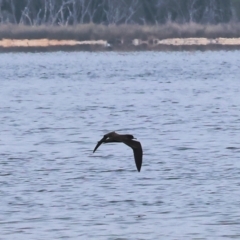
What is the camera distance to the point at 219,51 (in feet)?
222

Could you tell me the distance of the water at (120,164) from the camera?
11453mm

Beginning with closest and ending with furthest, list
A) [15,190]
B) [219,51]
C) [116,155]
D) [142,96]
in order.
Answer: [15,190]
[116,155]
[142,96]
[219,51]

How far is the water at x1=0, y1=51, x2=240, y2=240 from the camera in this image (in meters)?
11.5

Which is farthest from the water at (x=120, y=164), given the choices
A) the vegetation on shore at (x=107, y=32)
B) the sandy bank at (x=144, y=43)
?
the sandy bank at (x=144, y=43)

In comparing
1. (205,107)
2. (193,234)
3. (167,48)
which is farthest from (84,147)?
(167,48)

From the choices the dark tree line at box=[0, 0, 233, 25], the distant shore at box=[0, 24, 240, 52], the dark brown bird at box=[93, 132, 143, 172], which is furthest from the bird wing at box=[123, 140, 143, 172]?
the dark tree line at box=[0, 0, 233, 25]

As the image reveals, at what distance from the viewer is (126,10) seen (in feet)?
254

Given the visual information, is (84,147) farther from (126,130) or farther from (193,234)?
(193,234)

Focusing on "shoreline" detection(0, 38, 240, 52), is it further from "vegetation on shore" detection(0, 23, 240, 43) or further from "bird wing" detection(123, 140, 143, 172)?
"bird wing" detection(123, 140, 143, 172)

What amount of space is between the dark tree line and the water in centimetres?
3942

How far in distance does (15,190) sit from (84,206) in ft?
4.53

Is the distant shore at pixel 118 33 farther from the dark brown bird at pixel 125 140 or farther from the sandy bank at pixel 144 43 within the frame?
the dark brown bird at pixel 125 140

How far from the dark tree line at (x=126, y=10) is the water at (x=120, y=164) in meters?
39.4

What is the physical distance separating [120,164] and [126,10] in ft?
203
